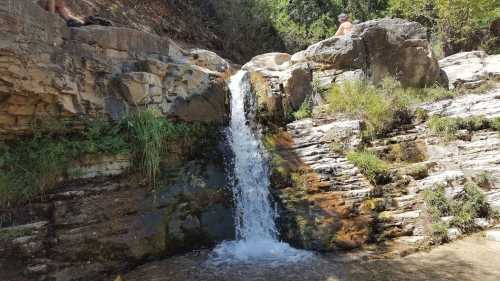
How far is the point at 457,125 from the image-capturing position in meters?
8.01

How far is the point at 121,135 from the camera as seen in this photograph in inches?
286

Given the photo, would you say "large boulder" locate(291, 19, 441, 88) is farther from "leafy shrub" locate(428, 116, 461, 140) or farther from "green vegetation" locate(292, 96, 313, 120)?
"leafy shrub" locate(428, 116, 461, 140)

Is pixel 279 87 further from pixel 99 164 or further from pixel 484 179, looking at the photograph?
pixel 484 179

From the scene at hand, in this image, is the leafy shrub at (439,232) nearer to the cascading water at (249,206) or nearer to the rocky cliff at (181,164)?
the rocky cliff at (181,164)

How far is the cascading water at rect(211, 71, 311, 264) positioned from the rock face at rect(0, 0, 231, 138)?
51cm

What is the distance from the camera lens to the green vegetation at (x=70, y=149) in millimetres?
6255

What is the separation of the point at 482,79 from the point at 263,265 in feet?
25.2

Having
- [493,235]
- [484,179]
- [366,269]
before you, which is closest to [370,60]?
[484,179]

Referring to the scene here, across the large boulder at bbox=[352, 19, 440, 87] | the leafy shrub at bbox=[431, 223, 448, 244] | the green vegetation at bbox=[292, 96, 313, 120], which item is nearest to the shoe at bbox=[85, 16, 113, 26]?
the green vegetation at bbox=[292, 96, 313, 120]

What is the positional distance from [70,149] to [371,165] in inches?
209

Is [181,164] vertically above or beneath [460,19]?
beneath

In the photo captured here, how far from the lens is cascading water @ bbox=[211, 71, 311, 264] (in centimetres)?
645

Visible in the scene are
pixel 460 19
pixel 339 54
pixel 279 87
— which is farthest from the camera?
pixel 460 19

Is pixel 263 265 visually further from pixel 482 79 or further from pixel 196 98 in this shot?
pixel 482 79
